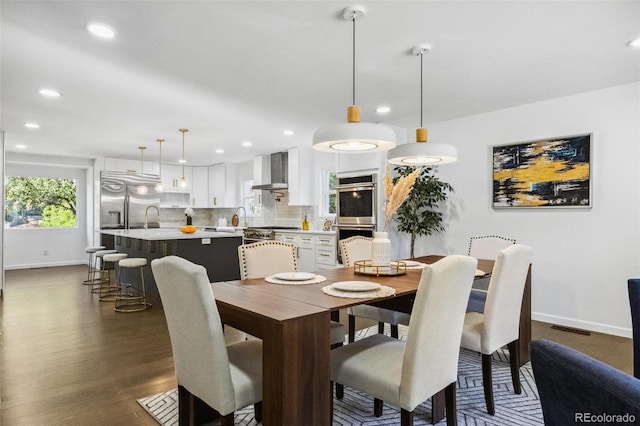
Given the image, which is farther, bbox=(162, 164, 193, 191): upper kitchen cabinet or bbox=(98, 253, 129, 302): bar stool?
bbox=(162, 164, 193, 191): upper kitchen cabinet

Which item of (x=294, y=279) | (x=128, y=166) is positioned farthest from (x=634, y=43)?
(x=128, y=166)

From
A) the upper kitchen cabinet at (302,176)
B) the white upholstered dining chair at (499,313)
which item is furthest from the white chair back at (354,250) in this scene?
the upper kitchen cabinet at (302,176)

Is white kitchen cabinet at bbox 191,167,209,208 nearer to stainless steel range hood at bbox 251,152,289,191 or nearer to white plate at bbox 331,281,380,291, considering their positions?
stainless steel range hood at bbox 251,152,289,191

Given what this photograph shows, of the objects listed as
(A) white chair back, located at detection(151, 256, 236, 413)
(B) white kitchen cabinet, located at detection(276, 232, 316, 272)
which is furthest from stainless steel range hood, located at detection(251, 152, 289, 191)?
(A) white chair back, located at detection(151, 256, 236, 413)

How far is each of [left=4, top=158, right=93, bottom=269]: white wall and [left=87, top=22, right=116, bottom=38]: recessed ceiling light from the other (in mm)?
6592

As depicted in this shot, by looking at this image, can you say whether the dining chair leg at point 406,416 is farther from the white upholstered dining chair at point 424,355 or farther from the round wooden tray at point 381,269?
the round wooden tray at point 381,269

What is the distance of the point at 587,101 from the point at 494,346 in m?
2.89

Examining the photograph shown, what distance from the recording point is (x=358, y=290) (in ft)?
6.15

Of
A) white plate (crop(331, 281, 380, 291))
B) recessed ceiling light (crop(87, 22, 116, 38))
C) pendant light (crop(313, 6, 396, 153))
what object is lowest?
white plate (crop(331, 281, 380, 291))

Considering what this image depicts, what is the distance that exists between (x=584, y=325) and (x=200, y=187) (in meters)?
7.75

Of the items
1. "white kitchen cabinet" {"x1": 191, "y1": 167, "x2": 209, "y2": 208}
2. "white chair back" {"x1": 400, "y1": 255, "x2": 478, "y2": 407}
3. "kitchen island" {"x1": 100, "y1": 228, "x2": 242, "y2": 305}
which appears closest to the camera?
"white chair back" {"x1": 400, "y1": 255, "x2": 478, "y2": 407}

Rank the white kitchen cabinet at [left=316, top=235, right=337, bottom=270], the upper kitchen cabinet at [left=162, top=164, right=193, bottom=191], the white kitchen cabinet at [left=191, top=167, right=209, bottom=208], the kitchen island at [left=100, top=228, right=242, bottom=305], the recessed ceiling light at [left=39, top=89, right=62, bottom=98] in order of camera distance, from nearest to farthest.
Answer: the recessed ceiling light at [left=39, top=89, right=62, bottom=98], the kitchen island at [left=100, top=228, right=242, bottom=305], the white kitchen cabinet at [left=316, top=235, right=337, bottom=270], the upper kitchen cabinet at [left=162, top=164, right=193, bottom=191], the white kitchen cabinet at [left=191, top=167, right=209, bottom=208]

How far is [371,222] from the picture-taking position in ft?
16.4

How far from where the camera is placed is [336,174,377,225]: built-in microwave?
501 centimetres
